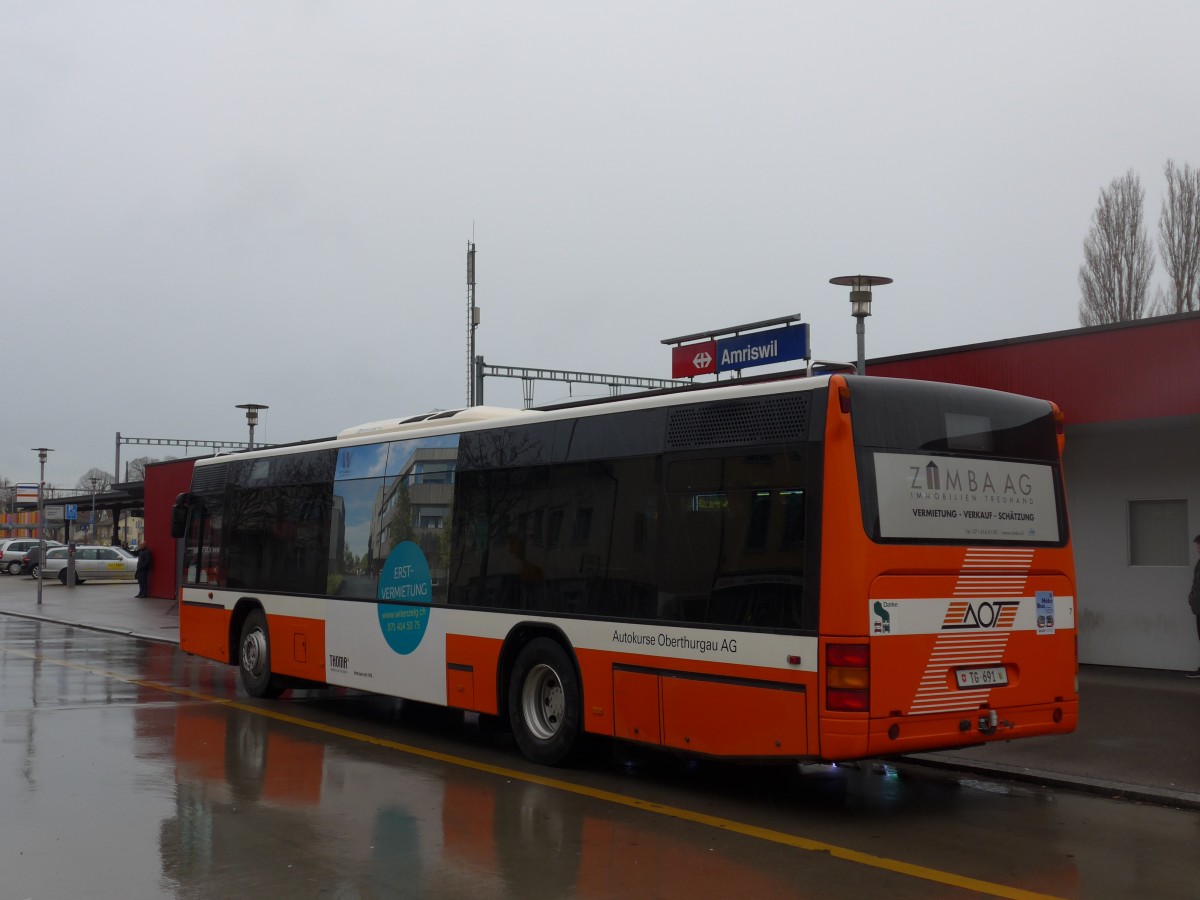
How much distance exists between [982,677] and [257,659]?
9.27 meters

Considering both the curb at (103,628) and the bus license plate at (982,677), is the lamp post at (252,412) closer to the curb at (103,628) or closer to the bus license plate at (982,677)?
the curb at (103,628)

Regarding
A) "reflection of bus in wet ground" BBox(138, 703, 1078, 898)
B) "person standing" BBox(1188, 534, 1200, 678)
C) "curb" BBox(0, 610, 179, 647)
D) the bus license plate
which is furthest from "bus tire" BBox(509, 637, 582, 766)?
"curb" BBox(0, 610, 179, 647)

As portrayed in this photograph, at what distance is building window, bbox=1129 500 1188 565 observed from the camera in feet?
52.0

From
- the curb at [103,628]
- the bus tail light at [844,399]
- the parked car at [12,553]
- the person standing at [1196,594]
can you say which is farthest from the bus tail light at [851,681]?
the parked car at [12,553]

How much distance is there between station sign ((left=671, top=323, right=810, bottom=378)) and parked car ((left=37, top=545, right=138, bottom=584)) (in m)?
33.5

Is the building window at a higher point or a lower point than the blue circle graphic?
higher

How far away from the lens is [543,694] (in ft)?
34.6

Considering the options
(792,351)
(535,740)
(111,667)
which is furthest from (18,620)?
(535,740)

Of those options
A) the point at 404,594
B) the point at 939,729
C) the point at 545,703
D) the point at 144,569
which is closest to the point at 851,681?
the point at 939,729

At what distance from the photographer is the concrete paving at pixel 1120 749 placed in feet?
30.6

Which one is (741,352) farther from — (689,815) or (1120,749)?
(689,815)

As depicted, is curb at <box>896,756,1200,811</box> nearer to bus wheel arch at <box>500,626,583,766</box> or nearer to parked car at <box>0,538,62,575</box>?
bus wheel arch at <box>500,626,583,766</box>

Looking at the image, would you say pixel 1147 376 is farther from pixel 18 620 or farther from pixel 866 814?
pixel 18 620

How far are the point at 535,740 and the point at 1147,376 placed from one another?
8.49 m
